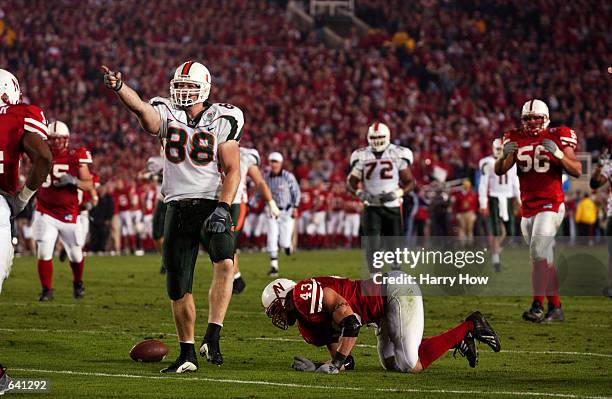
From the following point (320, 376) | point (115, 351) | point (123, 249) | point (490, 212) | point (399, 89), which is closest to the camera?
point (320, 376)

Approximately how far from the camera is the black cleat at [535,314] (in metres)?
10.8

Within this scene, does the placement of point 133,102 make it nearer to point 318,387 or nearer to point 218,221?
point 218,221

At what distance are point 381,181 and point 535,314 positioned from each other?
3295mm

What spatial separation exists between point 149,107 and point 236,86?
1003 inches

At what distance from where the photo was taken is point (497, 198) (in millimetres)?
17375

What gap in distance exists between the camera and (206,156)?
742cm

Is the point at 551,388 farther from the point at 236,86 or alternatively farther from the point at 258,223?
the point at 236,86

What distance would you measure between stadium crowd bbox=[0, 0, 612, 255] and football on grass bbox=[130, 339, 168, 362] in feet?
60.6

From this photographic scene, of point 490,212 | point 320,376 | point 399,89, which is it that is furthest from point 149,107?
point 399,89

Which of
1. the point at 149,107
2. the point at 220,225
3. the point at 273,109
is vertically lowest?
the point at 220,225

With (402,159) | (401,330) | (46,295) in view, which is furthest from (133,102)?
(402,159)

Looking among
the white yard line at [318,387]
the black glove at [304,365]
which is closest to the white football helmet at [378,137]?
the black glove at [304,365]

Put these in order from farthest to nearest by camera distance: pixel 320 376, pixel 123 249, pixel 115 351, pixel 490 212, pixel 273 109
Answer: pixel 273 109
pixel 123 249
pixel 490 212
pixel 115 351
pixel 320 376

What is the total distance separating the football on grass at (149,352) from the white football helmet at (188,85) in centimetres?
166
